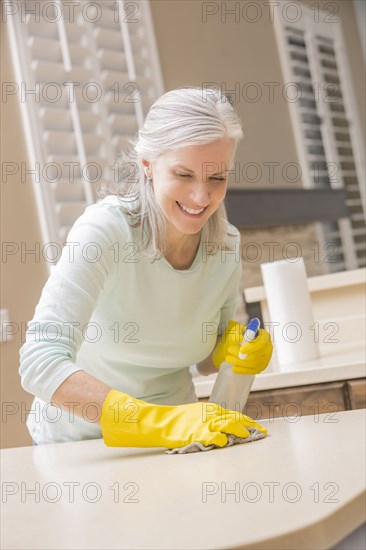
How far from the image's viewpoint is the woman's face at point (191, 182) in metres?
1.57

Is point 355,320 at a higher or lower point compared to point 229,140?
lower

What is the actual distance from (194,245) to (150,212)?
142mm

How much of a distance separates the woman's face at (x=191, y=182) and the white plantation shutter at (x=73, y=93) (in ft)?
6.68

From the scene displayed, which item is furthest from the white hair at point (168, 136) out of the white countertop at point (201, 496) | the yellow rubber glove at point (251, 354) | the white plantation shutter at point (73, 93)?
the white plantation shutter at point (73, 93)

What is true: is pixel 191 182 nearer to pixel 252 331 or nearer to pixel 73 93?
pixel 252 331

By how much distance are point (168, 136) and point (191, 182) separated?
98 millimetres

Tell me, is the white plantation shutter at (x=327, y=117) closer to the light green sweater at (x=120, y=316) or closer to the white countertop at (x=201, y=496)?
the light green sweater at (x=120, y=316)

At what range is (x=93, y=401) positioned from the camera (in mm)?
1418

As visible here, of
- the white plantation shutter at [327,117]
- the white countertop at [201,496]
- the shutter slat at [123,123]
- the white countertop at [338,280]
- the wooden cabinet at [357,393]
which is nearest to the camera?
the white countertop at [201,496]

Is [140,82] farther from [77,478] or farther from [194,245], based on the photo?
[77,478]

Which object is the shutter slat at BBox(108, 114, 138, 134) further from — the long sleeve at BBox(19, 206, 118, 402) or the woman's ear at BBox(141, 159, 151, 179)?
the long sleeve at BBox(19, 206, 118, 402)

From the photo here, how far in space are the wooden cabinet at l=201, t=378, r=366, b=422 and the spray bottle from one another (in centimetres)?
42

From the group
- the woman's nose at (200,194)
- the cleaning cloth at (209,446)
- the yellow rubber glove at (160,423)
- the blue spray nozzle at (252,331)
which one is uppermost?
the woman's nose at (200,194)

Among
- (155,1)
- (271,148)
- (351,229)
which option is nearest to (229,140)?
(155,1)
